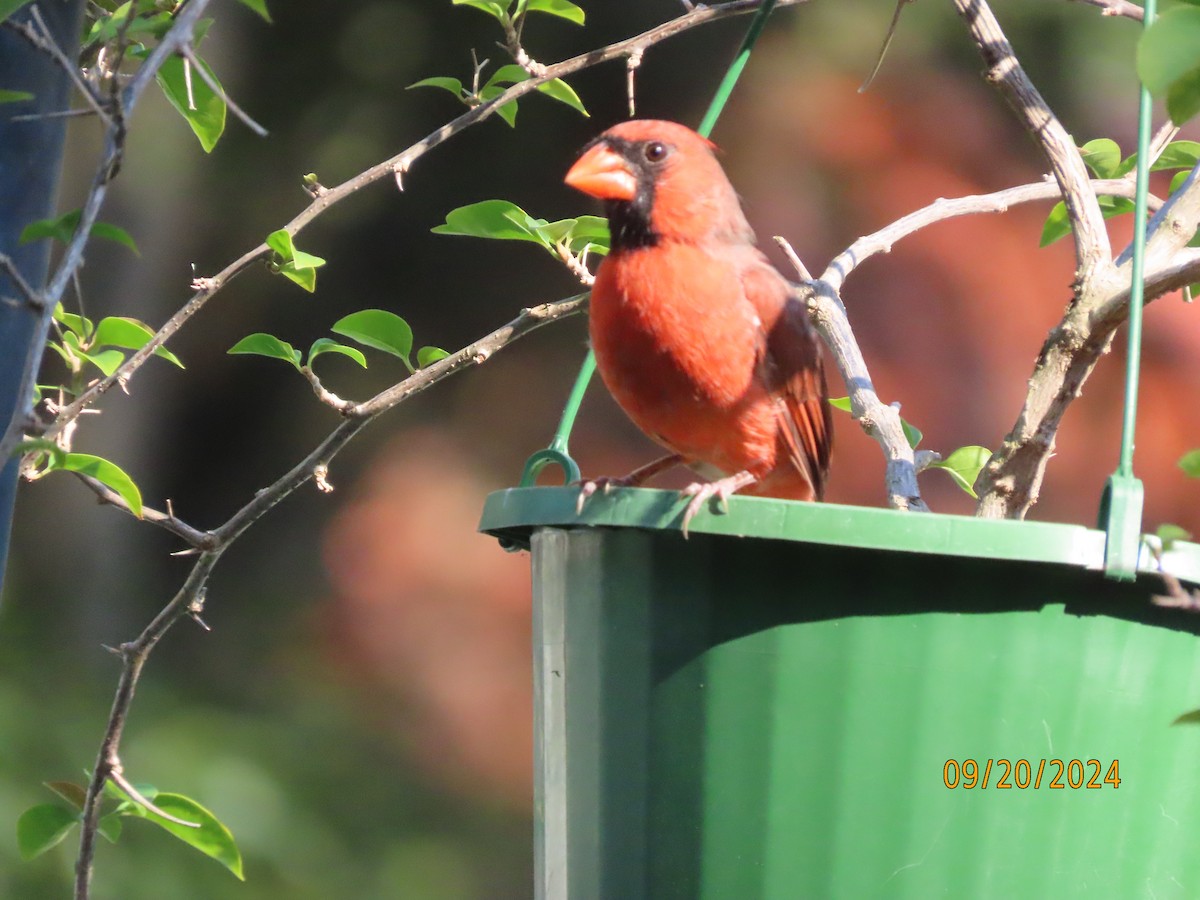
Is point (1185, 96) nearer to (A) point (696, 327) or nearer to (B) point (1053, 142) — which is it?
(B) point (1053, 142)

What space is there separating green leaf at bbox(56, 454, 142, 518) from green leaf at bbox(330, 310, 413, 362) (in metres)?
0.30

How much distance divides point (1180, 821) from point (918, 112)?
3.76 m

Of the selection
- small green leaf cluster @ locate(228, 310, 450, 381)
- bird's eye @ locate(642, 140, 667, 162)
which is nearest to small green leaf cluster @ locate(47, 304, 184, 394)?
small green leaf cluster @ locate(228, 310, 450, 381)

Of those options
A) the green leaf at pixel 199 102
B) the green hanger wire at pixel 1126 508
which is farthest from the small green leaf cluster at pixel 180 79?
the green hanger wire at pixel 1126 508

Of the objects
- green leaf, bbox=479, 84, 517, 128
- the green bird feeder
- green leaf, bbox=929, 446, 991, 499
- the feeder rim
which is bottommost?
the green bird feeder

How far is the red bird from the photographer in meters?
1.73

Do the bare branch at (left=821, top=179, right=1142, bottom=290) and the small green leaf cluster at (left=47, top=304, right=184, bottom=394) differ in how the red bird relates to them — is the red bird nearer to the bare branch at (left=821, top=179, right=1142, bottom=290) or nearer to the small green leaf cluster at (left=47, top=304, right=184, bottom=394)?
the bare branch at (left=821, top=179, right=1142, bottom=290)

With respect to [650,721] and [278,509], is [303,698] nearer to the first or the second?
[278,509]

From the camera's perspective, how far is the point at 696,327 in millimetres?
1729

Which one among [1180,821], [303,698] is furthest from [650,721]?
[303,698]

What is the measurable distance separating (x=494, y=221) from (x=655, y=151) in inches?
13.4

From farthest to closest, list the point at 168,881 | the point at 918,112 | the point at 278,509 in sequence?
the point at 278,509, the point at 918,112, the point at 168,881

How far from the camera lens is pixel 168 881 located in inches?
159

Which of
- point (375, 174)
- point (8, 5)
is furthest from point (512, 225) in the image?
point (8, 5)
